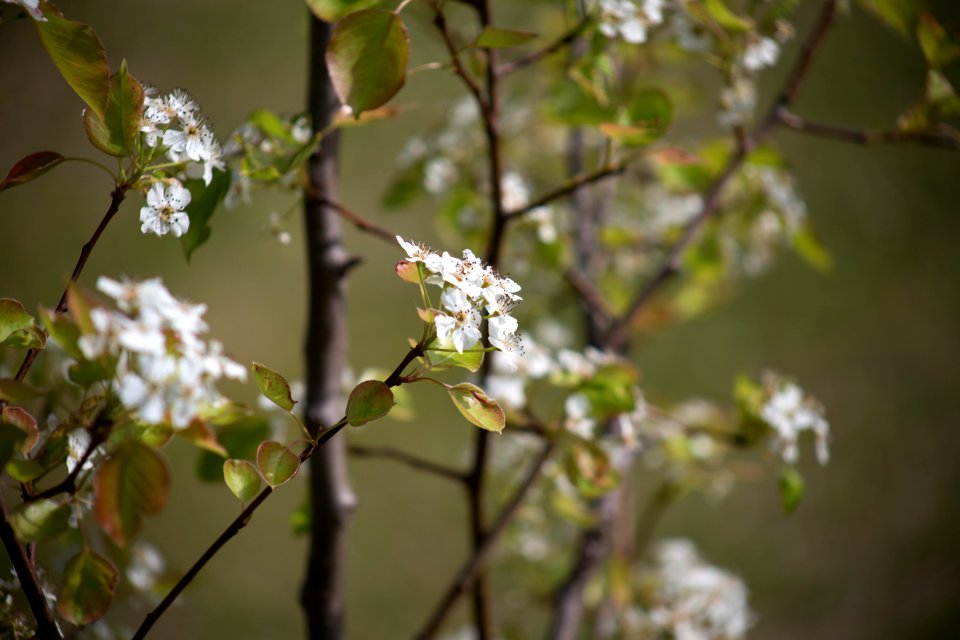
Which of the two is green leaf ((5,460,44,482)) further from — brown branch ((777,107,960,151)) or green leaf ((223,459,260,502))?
brown branch ((777,107,960,151))

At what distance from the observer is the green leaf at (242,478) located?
0.30 metres

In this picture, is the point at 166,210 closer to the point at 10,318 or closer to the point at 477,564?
the point at 10,318

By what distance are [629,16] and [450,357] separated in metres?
0.29

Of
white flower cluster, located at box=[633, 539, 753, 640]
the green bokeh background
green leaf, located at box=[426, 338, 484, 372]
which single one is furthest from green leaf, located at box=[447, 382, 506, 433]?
the green bokeh background

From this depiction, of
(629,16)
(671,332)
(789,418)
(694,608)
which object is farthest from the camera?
(671,332)

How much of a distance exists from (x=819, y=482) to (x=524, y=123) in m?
1.09

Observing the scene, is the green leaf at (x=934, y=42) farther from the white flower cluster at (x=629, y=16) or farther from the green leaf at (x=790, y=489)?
the green leaf at (x=790, y=489)

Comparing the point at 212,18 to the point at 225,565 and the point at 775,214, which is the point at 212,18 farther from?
the point at 775,214

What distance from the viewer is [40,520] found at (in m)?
0.28

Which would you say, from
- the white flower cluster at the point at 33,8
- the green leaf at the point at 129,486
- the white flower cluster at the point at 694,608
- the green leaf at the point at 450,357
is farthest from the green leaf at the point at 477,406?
the white flower cluster at the point at 694,608

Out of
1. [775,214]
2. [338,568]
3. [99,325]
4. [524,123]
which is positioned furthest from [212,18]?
[99,325]

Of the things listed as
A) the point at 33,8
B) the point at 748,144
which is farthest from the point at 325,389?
the point at 748,144

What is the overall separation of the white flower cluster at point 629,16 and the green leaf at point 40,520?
39cm

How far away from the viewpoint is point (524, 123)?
2.89ft
